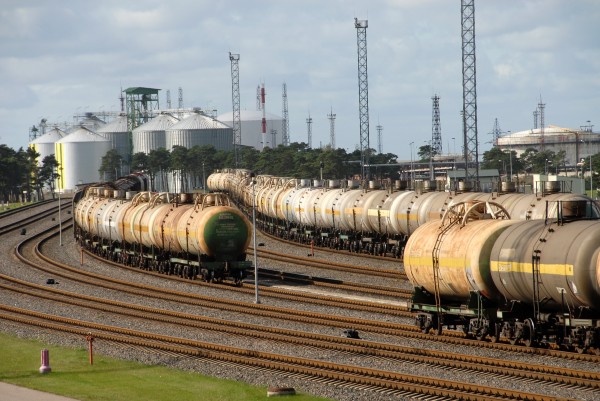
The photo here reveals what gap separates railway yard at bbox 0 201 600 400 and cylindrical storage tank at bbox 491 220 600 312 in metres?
1.80

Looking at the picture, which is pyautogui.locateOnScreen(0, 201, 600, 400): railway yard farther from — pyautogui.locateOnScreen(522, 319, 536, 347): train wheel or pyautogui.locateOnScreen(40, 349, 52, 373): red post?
pyautogui.locateOnScreen(40, 349, 52, 373): red post

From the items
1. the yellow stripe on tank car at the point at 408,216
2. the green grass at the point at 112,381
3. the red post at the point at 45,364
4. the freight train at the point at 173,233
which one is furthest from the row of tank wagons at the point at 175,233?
the red post at the point at 45,364

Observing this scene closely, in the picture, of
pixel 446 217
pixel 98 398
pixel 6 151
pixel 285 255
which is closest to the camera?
pixel 98 398

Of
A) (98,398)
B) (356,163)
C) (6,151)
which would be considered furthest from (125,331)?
(6,151)

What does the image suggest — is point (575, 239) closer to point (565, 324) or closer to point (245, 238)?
point (565, 324)

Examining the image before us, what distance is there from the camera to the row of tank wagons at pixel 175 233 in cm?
5441

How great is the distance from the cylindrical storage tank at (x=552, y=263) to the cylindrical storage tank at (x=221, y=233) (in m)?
25.2

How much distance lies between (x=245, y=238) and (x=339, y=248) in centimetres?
1950

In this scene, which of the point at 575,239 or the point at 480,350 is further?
the point at 480,350

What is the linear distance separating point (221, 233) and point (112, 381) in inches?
1002

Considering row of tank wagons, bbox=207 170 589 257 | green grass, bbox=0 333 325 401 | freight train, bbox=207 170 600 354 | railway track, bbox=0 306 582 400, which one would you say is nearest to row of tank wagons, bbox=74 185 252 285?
row of tank wagons, bbox=207 170 589 257

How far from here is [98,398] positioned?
86.7ft

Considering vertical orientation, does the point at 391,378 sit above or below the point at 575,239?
below

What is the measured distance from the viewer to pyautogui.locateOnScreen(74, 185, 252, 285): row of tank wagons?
54406 millimetres
